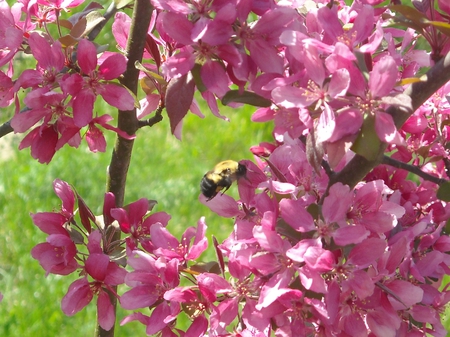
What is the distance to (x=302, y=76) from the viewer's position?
1.18 meters

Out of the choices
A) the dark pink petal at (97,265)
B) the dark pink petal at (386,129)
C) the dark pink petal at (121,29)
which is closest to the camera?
the dark pink petal at (386,129)

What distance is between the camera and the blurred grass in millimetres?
3209

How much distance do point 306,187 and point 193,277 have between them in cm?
30

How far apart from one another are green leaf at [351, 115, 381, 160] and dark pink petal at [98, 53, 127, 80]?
48 centimetres

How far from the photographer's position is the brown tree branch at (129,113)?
4.56 ft

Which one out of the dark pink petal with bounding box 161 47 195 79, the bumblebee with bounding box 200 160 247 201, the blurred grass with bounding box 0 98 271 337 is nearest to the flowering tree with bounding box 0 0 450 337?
the dark pink petal with bounding box 161 47 195 79

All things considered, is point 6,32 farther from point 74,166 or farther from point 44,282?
point 74,166

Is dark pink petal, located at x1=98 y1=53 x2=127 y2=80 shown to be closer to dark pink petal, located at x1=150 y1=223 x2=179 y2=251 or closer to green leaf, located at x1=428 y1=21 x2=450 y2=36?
dark pink petal, located at x1=150 y1=223 x2=179 y2=251

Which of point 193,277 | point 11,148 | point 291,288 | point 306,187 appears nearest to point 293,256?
point 291,288

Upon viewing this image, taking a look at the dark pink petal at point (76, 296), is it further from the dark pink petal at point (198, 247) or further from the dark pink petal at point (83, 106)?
the dark pink petal at point (83, 106)

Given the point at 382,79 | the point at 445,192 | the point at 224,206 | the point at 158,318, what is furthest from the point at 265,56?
the point at 158,318

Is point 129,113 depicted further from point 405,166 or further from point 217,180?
point 405,166

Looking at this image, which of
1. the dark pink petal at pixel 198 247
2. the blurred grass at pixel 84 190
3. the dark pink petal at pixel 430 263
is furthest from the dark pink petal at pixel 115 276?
the blurred grass at pixel 84 190

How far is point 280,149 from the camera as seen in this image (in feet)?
4.54
